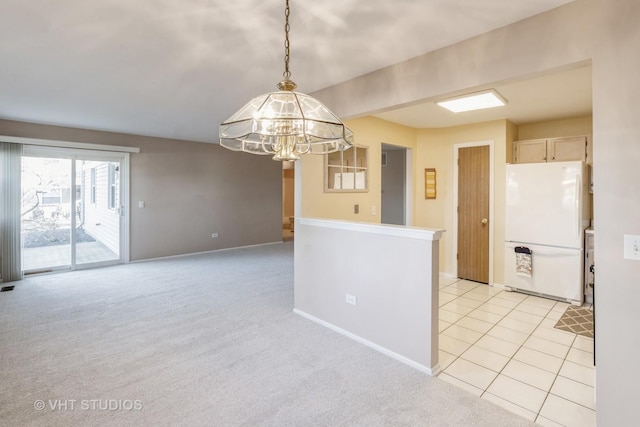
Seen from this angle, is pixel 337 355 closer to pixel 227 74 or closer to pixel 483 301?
pixel 483 301

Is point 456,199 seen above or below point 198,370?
above

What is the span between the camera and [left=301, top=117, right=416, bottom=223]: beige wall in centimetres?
370

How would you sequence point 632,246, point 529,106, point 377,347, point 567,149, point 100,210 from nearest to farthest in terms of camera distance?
point 632,246 → point 377,347 → point 529,106 → point 567,149 → point 100,210

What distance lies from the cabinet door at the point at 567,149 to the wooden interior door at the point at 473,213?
77 cm

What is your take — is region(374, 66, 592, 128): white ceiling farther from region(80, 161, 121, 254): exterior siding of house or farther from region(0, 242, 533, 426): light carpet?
region(80, 161, 121, 254): exterior siding of house

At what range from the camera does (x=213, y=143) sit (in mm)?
7031

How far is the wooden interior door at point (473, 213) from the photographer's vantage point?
15.4 feet

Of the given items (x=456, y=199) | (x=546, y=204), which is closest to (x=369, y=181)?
(x=456, y=199)

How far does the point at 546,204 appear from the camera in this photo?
4.04 meters

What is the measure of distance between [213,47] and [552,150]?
14.5ft

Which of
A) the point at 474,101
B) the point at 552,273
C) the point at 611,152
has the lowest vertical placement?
the point at 552,273

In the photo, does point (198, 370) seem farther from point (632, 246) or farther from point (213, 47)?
point (632, 246)

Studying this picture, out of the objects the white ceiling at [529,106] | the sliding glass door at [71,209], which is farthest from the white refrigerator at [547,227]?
the sliding glass door at [71,209]

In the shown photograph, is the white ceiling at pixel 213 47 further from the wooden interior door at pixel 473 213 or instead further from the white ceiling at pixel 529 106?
the wooden interior door at pixel 473 213
